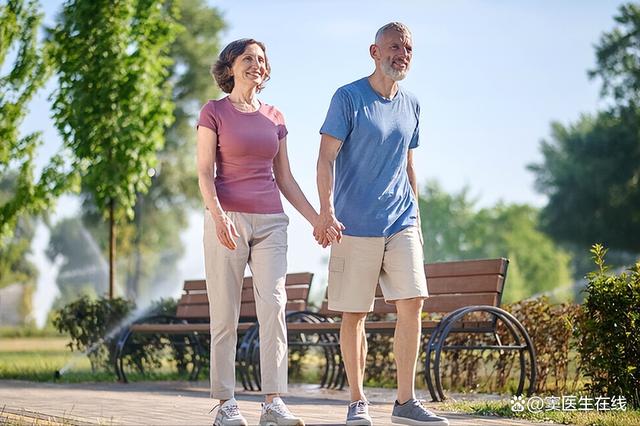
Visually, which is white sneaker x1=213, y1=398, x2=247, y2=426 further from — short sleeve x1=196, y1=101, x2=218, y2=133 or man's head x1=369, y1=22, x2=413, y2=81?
man's head x1=369, y1=22, x2=413, y2=81

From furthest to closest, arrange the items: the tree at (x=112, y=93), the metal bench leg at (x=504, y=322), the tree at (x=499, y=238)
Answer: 1. the tree at (x=499, y=238)
2. the tree at (x=112, y=93)
3. the metal bench leg at (x=504, y=322)

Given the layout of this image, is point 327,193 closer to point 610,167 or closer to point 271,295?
point 271,295

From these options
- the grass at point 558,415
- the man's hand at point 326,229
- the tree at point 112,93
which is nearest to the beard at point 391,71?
the man's hand at point 326,229

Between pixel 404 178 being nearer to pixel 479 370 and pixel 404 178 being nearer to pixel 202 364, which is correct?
pixel 479 370

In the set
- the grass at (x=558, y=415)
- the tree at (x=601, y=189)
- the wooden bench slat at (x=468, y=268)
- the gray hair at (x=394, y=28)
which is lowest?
the grass at (x=558, y=415)

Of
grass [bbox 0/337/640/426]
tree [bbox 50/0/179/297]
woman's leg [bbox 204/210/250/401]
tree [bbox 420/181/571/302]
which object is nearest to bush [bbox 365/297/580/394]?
grass [bbox 0/337/640/426]

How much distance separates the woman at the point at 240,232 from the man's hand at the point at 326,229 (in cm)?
6

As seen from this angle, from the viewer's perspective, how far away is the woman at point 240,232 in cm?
540

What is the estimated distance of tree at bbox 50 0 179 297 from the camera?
13195 mm

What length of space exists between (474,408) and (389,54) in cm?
241

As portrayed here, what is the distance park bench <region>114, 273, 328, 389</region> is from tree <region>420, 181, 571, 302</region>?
178ft

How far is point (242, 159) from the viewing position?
552 centimetres

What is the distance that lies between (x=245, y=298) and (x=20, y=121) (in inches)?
211

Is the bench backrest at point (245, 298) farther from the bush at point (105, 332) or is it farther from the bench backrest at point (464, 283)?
the bench backrest at point (464, 283)
